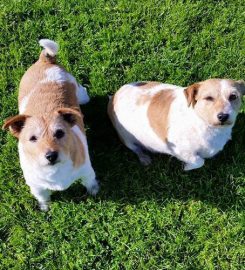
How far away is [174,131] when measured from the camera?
5613 millimetres

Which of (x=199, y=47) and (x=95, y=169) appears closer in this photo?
(x=95, y=169)

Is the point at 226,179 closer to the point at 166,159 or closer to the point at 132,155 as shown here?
the point at 166,159

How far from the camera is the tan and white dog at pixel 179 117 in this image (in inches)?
204

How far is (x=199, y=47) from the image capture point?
7.30 meters

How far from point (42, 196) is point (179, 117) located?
192cm

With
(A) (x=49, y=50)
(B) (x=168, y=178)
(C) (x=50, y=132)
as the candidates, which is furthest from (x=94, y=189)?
(A) (x=49, y=50)

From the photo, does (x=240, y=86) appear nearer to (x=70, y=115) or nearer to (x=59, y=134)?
(x=70, y=115)

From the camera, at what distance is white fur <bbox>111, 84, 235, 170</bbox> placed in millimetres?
5508

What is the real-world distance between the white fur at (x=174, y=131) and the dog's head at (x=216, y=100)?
9 cm

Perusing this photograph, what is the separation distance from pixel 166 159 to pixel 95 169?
94cm

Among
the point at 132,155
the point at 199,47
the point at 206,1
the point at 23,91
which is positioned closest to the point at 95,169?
the point at 132,155

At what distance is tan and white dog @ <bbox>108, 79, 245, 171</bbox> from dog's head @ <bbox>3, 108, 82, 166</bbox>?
3.33 feet

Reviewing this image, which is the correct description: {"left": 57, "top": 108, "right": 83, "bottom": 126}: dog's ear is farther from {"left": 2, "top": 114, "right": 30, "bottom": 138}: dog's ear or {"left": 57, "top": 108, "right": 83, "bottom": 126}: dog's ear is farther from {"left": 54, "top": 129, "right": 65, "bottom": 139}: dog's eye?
{"left": 2, "top": 114, "right": 30, "bottom": 138}: dog's ear

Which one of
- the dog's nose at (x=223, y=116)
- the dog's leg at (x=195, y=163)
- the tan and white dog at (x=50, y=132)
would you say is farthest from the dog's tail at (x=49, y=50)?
the dog's nose at (x=223, y=116)
